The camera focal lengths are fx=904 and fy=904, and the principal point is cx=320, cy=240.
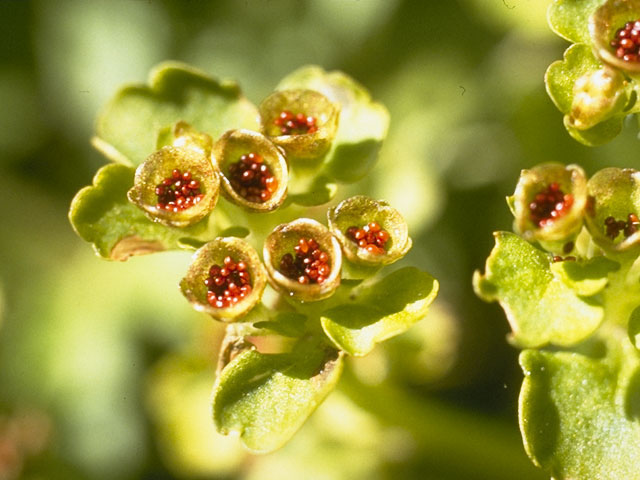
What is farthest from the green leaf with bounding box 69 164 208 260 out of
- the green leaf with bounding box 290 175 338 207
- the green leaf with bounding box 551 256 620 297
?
the green leaf with bounding box 551 256 620 297

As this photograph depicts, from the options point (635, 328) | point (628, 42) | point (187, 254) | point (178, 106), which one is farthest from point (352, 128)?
point (187, 254)

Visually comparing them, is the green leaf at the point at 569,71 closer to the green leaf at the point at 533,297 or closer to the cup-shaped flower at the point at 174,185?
the green leaf at the point at 533,297

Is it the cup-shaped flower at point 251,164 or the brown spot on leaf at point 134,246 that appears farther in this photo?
the brown spot on leaf at point 134,246

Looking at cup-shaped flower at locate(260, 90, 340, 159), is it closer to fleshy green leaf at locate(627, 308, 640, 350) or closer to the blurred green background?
fleshy green leaf at locate(627, 308, 640, 350)

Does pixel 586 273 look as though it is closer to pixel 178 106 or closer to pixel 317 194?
pixel 317 194

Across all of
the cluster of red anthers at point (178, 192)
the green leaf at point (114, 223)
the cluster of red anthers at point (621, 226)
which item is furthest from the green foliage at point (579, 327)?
the green leaf at point (114, 223)

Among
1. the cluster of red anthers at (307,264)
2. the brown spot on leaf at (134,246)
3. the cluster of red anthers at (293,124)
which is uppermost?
the cluster of red anthers at (293,124)
